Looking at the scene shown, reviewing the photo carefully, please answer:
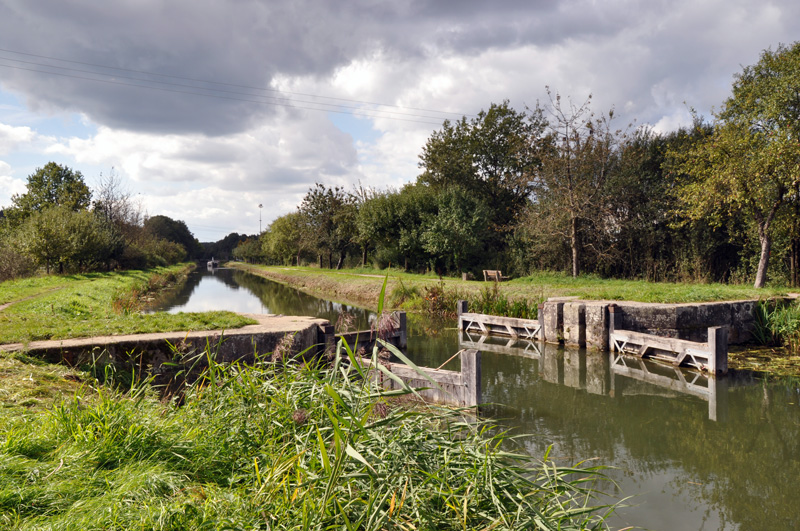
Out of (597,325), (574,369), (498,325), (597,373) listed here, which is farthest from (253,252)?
(597,373)

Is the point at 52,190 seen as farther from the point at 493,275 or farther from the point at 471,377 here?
the point at 471,377

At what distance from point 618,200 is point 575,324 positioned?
13.5 metres

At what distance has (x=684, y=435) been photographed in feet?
21.6

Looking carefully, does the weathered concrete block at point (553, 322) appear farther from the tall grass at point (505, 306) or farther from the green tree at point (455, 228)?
the green tree at point (455, 228)

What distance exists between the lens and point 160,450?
2.96m

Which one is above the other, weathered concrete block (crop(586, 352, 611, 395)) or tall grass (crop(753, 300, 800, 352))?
tall grass (crop(753, 300, 800, 352))

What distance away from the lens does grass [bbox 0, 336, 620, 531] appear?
227 centimetres

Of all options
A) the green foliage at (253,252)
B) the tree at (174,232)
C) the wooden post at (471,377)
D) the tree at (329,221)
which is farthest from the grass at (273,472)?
→ the tree at (174,232)

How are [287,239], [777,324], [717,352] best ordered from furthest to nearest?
[287,239]
[777,324]
[717,352]

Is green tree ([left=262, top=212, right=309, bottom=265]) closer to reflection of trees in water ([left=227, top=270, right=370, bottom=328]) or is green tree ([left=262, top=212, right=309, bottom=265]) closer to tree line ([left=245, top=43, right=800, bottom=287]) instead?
tree line ([left=245, top=43, right=800, bottom=287])

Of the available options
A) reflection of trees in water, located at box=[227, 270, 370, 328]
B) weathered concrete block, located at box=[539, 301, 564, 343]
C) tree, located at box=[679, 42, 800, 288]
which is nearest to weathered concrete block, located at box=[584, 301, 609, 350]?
weathered concrete block, located at box=[539, 301, 564, 343]

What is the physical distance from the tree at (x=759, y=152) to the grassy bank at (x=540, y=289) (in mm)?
2930

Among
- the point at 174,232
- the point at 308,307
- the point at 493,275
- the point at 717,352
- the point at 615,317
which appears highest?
the point at 174,232

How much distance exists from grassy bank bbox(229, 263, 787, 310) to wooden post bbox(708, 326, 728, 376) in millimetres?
3310
